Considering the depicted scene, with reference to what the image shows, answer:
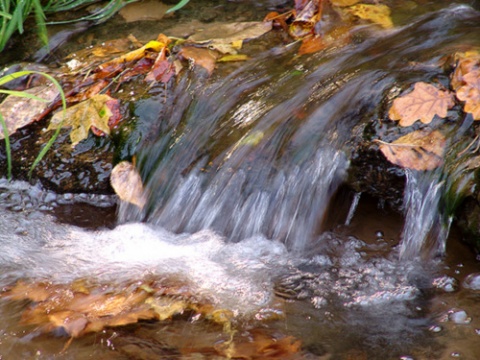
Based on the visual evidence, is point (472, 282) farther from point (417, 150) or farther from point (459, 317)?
point (417, 150)

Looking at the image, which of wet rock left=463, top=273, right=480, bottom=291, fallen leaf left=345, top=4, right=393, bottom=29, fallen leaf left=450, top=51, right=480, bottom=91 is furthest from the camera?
fallen leaf left=345, top=4, right=393, bottom=29

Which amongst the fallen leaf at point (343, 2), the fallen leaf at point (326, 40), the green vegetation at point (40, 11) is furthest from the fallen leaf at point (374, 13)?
the green vegetation at point (40, 11)

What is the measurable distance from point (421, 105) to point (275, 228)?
3.09 feet

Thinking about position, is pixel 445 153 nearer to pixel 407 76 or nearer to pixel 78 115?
pixel 407 76

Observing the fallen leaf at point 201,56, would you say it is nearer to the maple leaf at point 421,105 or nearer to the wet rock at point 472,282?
the maple leaf at point 421,105

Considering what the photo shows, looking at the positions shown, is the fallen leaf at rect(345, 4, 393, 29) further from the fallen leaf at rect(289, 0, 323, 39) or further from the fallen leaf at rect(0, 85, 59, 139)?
the fallen leaf at rect(0, 85, 59, 139)

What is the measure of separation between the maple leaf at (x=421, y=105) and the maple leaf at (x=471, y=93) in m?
0.06

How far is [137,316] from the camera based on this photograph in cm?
238

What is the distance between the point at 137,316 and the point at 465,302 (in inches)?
53.9

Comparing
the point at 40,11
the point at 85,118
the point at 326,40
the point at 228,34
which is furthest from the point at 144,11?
the point at 326,40

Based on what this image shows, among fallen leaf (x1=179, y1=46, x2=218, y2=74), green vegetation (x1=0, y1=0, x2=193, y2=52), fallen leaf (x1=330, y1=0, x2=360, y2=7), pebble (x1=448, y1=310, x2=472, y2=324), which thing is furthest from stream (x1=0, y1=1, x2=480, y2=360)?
green vegetation (x1=0, y1=0, x2=193, y2=52)

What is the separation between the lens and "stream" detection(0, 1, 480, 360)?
2256 millimetres

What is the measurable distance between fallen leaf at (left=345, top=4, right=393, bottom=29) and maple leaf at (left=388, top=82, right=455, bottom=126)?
976 mm

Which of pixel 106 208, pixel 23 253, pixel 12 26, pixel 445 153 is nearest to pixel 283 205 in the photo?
pixel 445 153
